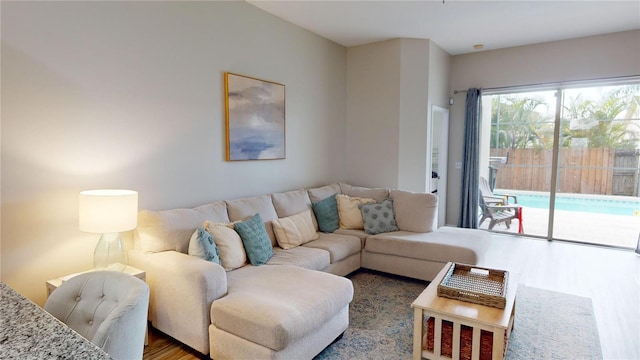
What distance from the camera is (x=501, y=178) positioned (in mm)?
5660

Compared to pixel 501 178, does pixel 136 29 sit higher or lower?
higher

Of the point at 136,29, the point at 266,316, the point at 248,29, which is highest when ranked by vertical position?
the point at 248,29

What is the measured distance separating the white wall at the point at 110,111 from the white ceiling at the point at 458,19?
1.90ft

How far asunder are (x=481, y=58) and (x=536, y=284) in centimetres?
351

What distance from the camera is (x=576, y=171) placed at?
5027mm

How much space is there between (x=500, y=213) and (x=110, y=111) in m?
5.41

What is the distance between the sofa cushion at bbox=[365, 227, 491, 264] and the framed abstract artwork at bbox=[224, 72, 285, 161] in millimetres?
1504

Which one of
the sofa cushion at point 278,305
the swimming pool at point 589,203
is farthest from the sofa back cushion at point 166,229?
the swimming pool at point 589,203

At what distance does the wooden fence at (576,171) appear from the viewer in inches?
186

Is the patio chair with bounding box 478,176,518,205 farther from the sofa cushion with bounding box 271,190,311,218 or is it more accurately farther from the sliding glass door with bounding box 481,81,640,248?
the sofa cushion with bounding box 271,190,311,218

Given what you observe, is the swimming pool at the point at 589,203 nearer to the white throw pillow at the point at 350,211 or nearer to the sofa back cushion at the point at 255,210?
the white throw pillow at the point at 350,211

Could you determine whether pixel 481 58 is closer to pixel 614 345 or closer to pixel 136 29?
pixel 614 345

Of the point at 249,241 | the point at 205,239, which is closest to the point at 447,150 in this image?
the point at 249,241

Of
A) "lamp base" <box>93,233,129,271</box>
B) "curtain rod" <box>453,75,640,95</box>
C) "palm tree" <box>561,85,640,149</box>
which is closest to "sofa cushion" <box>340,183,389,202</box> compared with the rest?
"curtain rod" <box>453,75,640,95</box>
